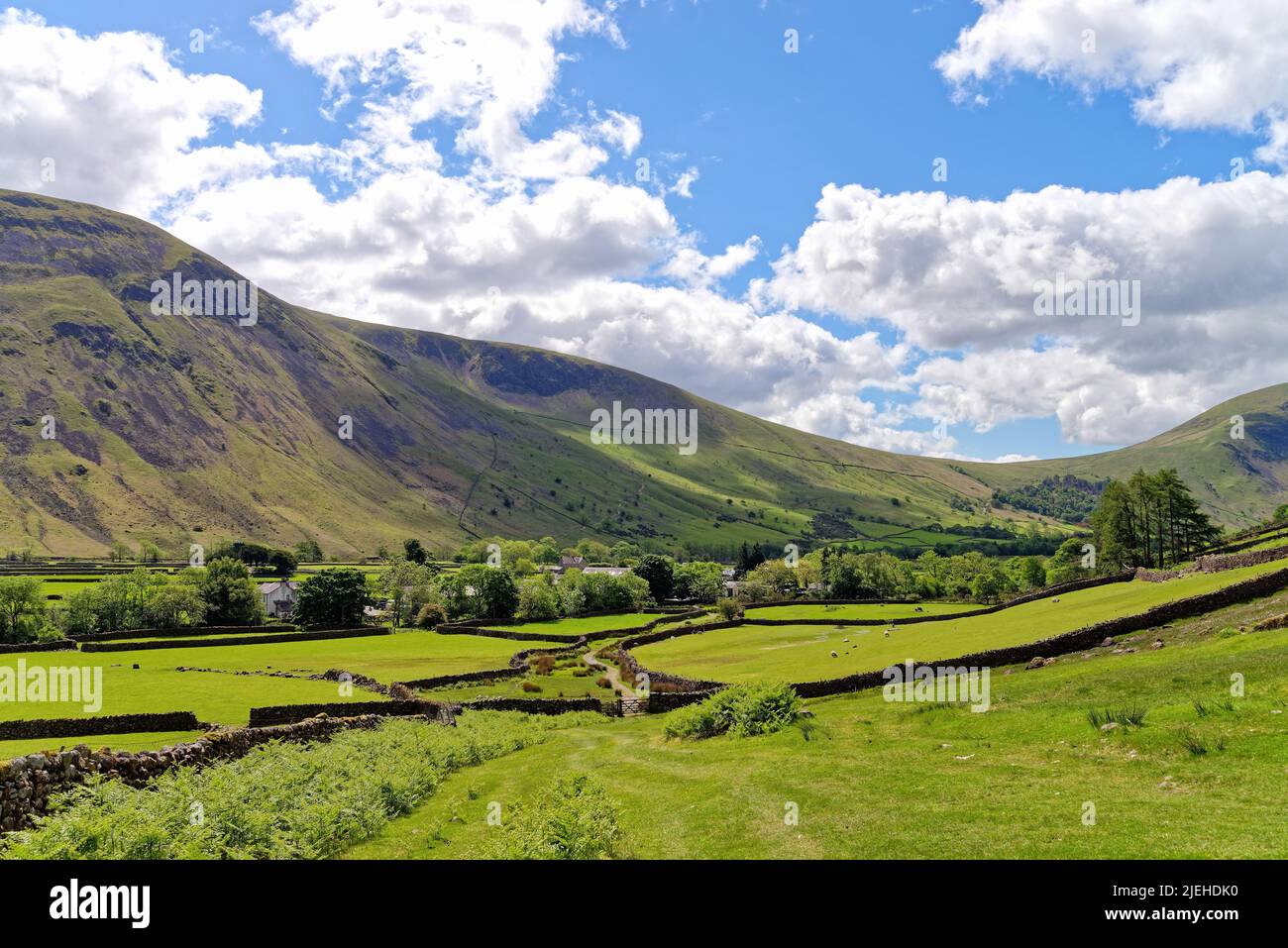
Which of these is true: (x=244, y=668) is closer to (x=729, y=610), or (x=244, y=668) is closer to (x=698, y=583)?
(x=729, y=610)

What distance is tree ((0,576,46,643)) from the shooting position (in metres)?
91.8

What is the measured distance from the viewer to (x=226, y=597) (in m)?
108

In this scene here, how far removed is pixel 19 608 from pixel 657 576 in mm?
99554

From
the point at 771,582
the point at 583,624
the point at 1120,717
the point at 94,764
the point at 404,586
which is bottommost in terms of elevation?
the point at 583,624

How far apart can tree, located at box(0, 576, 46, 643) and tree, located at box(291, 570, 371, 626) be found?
1206 inches

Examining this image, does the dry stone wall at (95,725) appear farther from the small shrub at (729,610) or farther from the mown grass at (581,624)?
the small shrub at (729,610)

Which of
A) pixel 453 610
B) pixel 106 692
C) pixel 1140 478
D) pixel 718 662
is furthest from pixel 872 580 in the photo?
pixel 106 692

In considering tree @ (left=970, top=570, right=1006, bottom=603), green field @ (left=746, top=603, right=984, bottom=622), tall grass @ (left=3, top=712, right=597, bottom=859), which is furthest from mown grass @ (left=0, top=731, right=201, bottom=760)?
tree @ (left=970, top=570, right=1006, bottom=603)

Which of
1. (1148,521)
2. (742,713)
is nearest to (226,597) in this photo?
(742,713)

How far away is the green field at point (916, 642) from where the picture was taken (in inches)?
1713

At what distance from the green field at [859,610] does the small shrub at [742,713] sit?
5757cm

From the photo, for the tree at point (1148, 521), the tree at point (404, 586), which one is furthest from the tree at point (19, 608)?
the tree at point (1148, 521)
